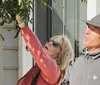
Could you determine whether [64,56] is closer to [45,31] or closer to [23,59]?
[23,59]

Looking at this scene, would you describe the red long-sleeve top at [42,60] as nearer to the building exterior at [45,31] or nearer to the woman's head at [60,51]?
the woman's head at [60,51]

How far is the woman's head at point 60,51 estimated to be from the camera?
12.8 ft

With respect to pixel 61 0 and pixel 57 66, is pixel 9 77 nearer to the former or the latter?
pixel 61 0

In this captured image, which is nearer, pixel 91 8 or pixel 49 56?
pixel 49 56

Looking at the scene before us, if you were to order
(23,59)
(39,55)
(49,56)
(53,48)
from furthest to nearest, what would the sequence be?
(23,59), (53,48), (49,56), (39,55)

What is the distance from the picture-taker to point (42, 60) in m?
3.62

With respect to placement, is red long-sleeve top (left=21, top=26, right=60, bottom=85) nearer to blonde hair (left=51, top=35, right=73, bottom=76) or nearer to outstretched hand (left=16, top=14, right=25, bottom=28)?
outstretched hand (left=16, top=14, right=25, bottom=28)

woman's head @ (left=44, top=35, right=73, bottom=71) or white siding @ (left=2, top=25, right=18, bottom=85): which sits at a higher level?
woman's head @ (left=44, top=35, right=73, bottom=71)

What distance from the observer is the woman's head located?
391 cm

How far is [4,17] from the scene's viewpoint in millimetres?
3408

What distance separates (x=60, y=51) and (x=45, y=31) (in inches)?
83.6

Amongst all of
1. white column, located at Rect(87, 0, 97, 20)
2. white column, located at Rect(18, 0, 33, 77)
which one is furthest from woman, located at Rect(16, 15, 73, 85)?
white column, located at Rect(87, 0, 97, 20)

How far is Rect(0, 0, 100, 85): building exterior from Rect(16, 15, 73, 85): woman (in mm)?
1532

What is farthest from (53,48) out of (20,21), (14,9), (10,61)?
(10,61)
